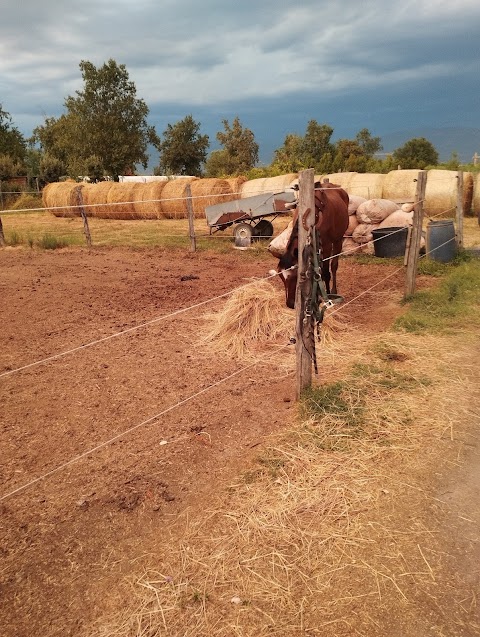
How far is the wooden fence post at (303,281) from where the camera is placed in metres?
3.33

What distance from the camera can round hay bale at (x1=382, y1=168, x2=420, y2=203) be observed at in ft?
50.1

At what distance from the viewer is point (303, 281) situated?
11.1ft

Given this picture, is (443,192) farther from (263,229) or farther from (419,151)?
(419,151)

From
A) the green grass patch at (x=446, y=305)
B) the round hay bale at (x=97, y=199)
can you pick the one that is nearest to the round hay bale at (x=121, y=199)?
the round hay bale at (x=97, y=199)

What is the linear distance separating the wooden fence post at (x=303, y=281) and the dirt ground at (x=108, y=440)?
407 millimetres

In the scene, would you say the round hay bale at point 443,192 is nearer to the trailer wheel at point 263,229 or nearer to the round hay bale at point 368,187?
the round hay bale at point 368,187

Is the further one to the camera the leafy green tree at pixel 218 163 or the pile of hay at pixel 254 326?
the leafy green tree at pixel 218 163

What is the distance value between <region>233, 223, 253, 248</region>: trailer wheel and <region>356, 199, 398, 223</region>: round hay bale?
2766mm

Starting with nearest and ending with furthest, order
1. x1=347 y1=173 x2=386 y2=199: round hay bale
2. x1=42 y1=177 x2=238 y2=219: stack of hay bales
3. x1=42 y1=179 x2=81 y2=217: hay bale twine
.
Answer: x1=347 y1=173 x2=386 y2=199: round hay bale
x1=42 y1=177 x2=238 y2=219: stack of hay bales
x1=42 y1=179 x2=81 y2=217: hay bale twine

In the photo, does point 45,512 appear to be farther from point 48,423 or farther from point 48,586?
point 48,423

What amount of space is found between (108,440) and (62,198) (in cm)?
2024

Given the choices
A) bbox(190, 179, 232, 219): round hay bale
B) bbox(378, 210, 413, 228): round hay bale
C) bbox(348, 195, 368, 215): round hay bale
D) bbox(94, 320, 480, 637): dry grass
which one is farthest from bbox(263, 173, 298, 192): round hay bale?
bbox(94, 320, 480, 637): dry grass

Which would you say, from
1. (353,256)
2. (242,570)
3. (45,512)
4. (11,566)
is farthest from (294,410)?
(353,256)

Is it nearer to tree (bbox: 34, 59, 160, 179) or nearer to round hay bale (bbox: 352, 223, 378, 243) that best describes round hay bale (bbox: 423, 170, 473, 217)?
round hay bale (bbox: 352, 223, 378, 243)
